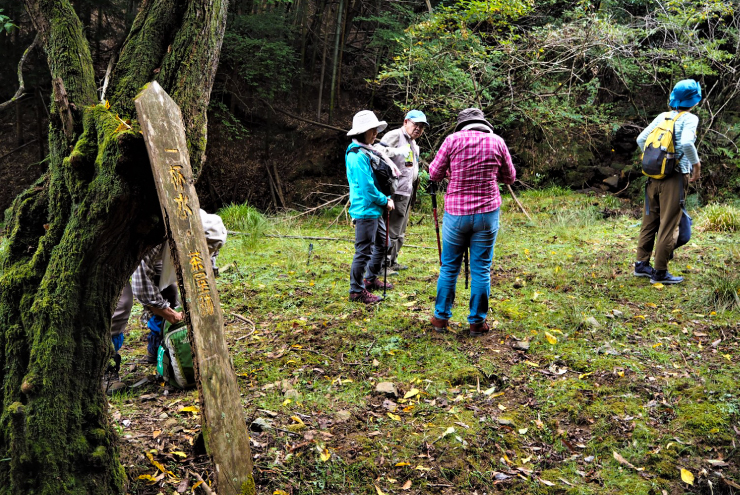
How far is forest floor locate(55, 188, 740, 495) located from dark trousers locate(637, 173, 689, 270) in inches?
15.8

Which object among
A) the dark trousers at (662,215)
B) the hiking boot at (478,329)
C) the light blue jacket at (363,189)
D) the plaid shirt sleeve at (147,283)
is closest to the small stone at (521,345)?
the hiking boot at (478,329)

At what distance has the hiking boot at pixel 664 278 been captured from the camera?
611 cm

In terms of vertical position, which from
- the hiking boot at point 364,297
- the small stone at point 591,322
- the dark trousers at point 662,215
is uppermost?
the dark trousers at point 662,215

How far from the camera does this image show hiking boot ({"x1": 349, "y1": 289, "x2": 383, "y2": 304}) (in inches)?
229

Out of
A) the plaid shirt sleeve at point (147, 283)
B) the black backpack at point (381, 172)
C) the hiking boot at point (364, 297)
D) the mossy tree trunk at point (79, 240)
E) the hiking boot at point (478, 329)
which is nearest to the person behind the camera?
the mossy tree trunk at point (79, 240)

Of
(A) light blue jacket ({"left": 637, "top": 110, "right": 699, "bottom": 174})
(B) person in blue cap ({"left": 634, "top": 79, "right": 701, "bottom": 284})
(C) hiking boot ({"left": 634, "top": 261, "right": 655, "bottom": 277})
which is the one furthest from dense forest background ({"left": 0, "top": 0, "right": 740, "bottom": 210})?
(C) hiking boot ({"left": 634, "top": 261, "right": 655, "bottom": 277})

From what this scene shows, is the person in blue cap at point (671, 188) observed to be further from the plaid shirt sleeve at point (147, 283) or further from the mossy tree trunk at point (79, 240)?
the plaid shirt sleeve at point (147, 283)

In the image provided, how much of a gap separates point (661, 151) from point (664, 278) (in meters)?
1.50

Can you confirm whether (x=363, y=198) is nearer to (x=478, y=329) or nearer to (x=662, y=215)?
(x=478, y=329)

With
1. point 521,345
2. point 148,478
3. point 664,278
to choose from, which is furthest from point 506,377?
point 664,278

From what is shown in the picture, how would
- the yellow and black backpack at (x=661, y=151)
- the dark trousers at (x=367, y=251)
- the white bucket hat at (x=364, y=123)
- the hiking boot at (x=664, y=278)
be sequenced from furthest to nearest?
the hiking boot at (x=664, y=278) < the yellow and black backpack at (x=661, y=151) < the dark trousers at (x=367, y=251) < the white bucket hat at (x=364, y=123)

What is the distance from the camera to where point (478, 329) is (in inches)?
193

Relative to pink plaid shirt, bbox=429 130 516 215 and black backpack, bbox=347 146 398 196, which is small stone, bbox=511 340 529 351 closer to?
pink plaid shirt, bbox=429 130 516 215

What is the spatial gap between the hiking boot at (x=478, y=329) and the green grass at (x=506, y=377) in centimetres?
11
